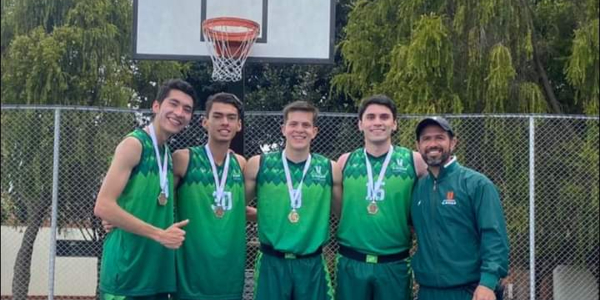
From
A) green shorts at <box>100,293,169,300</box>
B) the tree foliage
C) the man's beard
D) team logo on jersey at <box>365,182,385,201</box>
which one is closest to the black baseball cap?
the man's beard

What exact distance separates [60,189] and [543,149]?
524 centimetres

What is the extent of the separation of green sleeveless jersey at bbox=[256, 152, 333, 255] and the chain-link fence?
2.46 m

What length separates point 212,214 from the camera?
498 centimetres

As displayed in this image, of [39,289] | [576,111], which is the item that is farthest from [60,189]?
[576,111]

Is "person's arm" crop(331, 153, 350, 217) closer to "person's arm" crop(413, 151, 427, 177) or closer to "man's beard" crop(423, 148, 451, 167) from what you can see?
"person's arm" crop(413, 151, 427, 177)

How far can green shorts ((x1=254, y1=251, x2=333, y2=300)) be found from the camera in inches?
203

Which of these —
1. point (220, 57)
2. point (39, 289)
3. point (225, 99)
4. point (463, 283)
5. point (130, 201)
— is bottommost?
point (39, 289)

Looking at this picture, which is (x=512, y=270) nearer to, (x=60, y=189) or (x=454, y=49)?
(x=454, y=49)

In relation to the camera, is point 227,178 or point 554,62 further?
point 554,62

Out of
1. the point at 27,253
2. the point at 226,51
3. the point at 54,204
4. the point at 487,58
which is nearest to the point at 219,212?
the point at 27,253

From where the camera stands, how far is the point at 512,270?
8180 millimetres

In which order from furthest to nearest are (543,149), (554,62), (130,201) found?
(554,62), (543,149), (130,201)

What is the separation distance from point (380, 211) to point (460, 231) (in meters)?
0.58

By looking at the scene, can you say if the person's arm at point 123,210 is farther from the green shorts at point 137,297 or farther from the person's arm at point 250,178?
the person's arm at point 250,178
